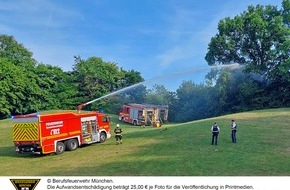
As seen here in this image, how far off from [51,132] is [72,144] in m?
2.18

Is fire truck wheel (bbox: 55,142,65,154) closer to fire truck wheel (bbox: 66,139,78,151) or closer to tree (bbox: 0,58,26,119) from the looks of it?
fire truck wheel (bbox: 66,139,78,151)

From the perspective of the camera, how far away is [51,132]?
22.8 metres

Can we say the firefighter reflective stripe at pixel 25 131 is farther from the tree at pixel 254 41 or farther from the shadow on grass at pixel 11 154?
the tree at pixel 254 41

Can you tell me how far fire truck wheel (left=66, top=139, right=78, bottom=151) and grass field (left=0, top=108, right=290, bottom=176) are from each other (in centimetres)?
78

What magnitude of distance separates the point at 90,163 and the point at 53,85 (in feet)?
171

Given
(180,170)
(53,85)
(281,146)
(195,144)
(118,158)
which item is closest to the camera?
(180,170)

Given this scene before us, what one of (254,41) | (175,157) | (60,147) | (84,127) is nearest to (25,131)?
(60,147)

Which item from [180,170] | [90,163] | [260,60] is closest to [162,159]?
[180,170]

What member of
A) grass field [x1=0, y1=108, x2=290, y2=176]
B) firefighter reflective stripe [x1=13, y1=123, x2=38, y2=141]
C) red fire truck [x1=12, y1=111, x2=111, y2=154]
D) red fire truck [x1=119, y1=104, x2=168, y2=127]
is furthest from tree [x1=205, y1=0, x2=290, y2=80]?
firefighter reflective stripe [x1=13, y1=123, x2=38, y2=141]

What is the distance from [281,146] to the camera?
21812mm

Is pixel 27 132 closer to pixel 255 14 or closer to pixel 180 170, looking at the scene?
pixel 180 170

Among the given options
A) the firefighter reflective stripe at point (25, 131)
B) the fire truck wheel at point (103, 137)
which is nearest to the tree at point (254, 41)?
the fire truck wheel at point (103, 137)

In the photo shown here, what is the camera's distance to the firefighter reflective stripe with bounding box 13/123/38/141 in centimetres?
2217

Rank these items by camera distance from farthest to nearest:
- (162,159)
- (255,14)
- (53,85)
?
(53,85) → (255,14) → (162,159)
